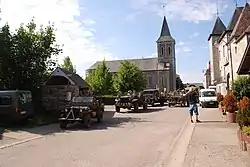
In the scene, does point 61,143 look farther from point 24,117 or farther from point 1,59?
point 1,59

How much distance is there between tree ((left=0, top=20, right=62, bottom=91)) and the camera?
78.3 feet

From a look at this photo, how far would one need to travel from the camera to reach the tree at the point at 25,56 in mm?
23859

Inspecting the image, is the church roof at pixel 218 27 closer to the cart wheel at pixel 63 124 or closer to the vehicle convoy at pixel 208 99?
the vehicle convoy at pixel 208 99

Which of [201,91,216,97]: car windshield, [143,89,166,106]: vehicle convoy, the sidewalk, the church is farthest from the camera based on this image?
the church

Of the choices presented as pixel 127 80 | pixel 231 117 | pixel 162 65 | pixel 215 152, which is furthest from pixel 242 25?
pixel 162 65

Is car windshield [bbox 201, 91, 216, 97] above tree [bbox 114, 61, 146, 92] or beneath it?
beneath

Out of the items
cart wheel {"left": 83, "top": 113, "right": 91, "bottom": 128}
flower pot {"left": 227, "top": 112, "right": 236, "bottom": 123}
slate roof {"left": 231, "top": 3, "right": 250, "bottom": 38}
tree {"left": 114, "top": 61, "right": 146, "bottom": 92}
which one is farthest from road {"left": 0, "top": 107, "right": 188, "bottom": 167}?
tree {"left": 114, "top": 61, "right": 146, "bottom": 92}

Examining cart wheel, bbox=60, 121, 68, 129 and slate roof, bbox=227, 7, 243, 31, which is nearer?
cart wheel, bbox=60, 121, 68, 129

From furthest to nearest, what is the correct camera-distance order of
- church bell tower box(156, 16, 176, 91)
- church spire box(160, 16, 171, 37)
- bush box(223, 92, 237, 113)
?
church bell tower box(156, 16, 176, 91), church spire box(160, 16, 171, 37), bush box(223, 92, 237, 113)

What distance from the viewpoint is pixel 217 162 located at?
315 inches

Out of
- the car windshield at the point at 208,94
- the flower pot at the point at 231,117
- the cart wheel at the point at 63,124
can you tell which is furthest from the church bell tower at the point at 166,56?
the cart wheel at the point at 63,124

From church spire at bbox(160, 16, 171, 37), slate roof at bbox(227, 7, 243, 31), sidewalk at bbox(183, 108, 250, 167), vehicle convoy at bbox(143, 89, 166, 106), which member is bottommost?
sidewalk at bbox(183, 108, 250, 167)

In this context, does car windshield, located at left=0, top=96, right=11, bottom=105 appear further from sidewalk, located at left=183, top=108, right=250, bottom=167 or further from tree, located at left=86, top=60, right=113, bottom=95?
tree, located at left=86, top=60, right=113, bottom=95

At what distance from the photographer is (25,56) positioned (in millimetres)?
24203
